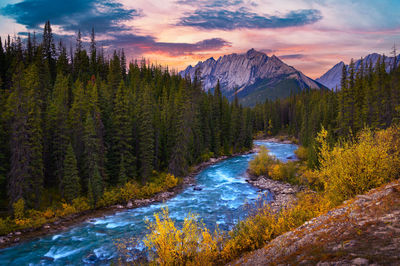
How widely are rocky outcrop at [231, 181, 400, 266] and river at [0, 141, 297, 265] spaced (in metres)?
4.53

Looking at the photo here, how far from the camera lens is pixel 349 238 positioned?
896 cm

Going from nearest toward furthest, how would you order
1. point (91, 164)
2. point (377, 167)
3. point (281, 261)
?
point (281, 261), point (377, 167), point (91, 164)

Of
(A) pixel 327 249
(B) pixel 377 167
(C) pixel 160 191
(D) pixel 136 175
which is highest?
(B) pixel 377 167

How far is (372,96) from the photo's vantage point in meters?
56.0

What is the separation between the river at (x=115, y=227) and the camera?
20.4 m

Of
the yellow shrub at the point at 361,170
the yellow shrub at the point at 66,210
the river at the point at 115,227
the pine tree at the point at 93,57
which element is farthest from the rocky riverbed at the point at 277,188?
the pine tree at the point at 93,57

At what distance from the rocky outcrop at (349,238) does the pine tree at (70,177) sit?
25.6 meters

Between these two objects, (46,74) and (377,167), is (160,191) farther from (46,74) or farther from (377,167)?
(46,74)

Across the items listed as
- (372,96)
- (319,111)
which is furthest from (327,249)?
(319,111)

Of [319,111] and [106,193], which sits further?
[319,111]

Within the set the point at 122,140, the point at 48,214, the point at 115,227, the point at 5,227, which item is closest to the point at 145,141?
the point at 122,140

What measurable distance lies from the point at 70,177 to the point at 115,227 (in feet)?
31.4

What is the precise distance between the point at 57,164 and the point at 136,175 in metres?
12.1

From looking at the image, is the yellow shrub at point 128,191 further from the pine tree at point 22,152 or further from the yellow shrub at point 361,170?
the yellow shrub at point 361,170
